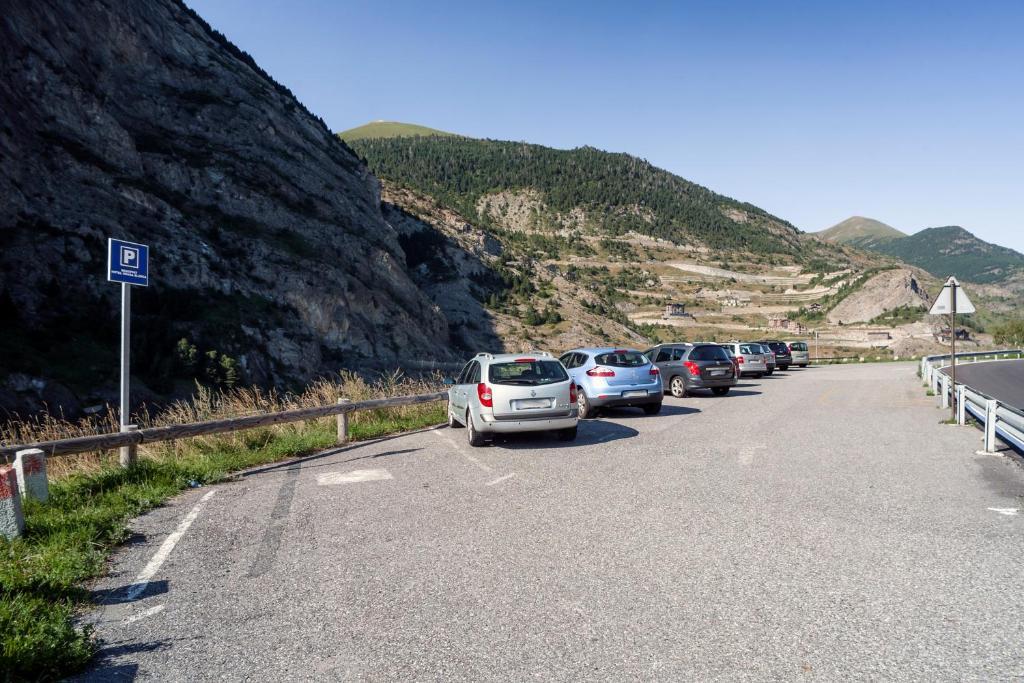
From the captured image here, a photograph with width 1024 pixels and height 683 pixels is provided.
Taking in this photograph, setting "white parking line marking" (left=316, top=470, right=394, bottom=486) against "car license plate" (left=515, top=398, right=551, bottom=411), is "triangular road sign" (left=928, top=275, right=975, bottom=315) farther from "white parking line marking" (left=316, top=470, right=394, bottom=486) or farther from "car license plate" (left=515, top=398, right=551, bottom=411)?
"white parking line marking" (left=316, top=470, right=394, bottom=486)

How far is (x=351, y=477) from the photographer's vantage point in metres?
9.48

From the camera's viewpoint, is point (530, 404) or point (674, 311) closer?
point (530, 404)

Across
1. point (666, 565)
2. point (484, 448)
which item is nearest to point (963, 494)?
point (666, 565)

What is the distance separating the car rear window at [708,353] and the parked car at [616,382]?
5634 millimetres

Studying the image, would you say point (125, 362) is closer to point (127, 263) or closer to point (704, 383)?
point (127, 263)

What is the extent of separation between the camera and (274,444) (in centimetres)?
1179

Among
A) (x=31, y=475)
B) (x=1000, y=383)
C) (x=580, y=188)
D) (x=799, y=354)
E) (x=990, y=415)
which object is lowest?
(x=1000, y=383)

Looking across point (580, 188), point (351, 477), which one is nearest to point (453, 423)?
point (351, 477)

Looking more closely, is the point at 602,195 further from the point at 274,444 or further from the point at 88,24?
the point at 274,444

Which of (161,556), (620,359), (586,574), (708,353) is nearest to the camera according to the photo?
(586,574)

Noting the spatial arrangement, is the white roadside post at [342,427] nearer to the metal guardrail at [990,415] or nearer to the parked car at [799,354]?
the metal guardrail at [990,415]

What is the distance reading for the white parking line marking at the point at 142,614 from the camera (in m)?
4.65

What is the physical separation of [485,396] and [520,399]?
604mm

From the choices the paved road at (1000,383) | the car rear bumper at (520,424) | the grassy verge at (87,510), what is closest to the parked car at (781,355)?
the paved road at (1000,383)
